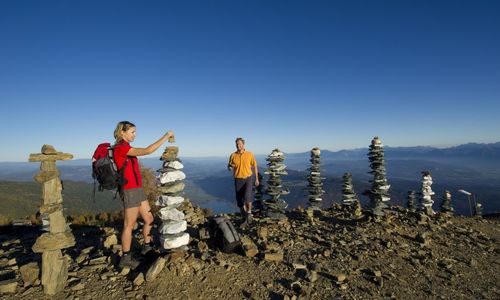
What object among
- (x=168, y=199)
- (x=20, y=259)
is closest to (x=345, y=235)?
(x=168, y=199)

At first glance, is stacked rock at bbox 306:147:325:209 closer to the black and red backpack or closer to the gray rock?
the black and red backpack

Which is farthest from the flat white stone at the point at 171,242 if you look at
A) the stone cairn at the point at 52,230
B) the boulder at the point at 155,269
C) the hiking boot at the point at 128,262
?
the stone cairn at the point at 52,230

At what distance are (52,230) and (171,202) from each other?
9.12 ft

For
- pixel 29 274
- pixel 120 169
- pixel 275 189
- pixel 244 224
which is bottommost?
pixel 244 224

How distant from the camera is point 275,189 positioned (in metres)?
13.9

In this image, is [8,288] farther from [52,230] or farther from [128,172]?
[128,172]

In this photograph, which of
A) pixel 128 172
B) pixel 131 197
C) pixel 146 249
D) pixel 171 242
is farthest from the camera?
pixel 171 242

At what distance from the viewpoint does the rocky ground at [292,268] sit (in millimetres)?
6453

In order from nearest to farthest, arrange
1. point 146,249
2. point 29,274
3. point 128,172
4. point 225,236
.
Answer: point 29,274 → point 128,172 → point 146,249 → point 225,236

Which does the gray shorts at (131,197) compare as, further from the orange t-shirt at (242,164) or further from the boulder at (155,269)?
the orange t-shirt at (242,164)

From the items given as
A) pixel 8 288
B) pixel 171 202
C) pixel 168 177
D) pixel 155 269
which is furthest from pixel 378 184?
pixel 8 288

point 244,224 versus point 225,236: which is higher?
point 225,236

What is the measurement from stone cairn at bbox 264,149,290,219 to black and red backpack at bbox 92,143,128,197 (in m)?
8.19

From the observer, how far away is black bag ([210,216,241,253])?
8363 mm
